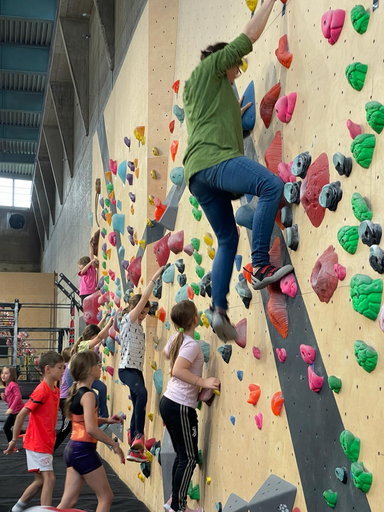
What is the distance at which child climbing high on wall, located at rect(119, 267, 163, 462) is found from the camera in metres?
4.48

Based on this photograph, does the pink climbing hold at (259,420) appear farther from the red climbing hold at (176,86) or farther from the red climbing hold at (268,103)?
the red climbing hold at (176,86)

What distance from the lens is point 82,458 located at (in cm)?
334

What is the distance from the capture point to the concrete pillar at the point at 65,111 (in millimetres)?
12625

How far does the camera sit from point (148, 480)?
15.1 ft

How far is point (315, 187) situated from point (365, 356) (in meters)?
0.70

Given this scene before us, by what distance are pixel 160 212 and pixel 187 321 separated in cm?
141

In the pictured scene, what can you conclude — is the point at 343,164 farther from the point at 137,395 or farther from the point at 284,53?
the point at 137,395

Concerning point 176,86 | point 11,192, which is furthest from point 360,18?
point 11,192

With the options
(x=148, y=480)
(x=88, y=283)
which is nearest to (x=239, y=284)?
(x=148, y=480)

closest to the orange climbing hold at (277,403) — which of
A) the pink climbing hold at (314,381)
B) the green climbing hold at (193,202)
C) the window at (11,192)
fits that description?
the pink climbing hold at (314,381)

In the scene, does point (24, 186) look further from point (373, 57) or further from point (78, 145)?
point (373, 57)

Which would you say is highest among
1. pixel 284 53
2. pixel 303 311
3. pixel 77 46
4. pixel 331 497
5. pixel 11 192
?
pixel 77 46

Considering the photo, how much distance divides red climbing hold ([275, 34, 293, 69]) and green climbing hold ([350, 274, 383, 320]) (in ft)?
3.59

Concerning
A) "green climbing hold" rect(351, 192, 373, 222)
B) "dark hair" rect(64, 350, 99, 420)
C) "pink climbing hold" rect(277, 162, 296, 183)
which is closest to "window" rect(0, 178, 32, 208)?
"dark hair" rect(64, 350, 99, 420)
